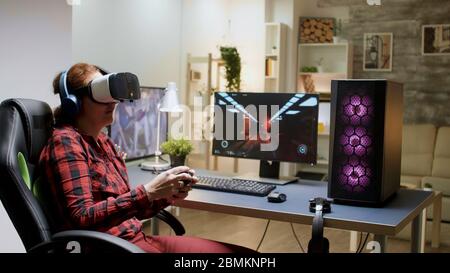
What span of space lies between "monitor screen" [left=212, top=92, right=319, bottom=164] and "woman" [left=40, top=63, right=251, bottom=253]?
739 millimetres

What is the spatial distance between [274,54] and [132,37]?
1992 mm

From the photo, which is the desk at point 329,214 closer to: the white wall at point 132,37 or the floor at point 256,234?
the floor at point 256,234

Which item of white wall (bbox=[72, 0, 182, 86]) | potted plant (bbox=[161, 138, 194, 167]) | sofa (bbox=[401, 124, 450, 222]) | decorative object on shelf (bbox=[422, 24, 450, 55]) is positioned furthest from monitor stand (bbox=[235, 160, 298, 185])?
decorative object on shelf (bbox=[422, 24, 450, 55])

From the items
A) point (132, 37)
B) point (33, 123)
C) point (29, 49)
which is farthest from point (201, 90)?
point (33, 123)

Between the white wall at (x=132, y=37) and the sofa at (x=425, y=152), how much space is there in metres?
2.62

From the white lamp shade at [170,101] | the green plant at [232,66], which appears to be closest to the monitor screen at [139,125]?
the white lamp shade at [170,101]

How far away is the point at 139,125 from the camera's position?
426 cm

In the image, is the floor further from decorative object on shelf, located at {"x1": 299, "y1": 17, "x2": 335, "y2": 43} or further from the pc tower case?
decorative object on shelf, located at {"x1": 299, "y1": 17, "x2": 335, "y2": 43}

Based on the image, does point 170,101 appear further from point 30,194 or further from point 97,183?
point 30,194

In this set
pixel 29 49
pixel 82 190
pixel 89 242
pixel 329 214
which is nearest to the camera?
pixel 89 242

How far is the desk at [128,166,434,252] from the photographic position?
190 cm

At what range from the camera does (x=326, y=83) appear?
6449mm

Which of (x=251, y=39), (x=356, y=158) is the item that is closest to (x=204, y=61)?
(x=251, y=39)

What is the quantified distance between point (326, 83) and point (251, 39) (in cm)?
108
